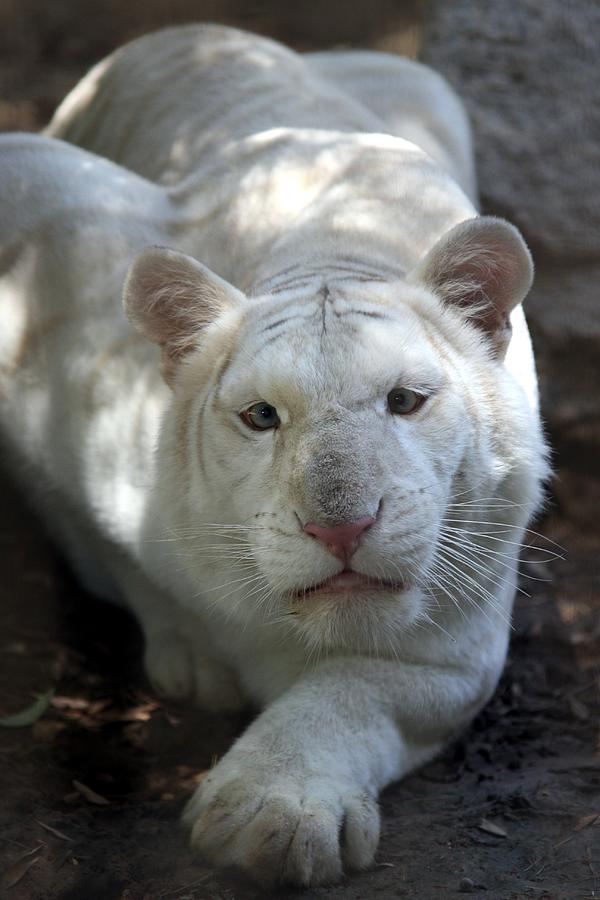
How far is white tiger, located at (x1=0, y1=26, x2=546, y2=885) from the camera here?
98.3 inches

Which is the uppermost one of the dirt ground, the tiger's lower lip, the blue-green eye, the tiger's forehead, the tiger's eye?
the tiger's forehead

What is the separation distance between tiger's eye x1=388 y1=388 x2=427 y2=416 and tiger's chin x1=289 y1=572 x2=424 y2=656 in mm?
368

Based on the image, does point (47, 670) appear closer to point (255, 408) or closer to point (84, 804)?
point (84, 804)

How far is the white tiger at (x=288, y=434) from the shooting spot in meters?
2.50

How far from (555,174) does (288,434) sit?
296 centimetres

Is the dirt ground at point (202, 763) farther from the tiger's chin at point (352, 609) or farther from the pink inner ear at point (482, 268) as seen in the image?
the pink inner ear at point (482, 268)

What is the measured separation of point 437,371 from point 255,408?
408 millimetres

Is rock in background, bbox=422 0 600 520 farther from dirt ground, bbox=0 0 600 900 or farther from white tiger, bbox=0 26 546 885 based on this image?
white tiger, bbox=0 26 546 885

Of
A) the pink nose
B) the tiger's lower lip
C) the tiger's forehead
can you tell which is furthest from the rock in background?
the pink nose

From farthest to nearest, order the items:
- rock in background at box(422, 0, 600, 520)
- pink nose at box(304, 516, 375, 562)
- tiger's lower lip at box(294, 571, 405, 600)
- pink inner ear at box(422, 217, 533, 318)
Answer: rock in background at box(422, 0, 600, 520), pink inner ear at box(422, 217, 533, 318), tiger's lower lip at box(294, 571, 405, 600), pink nose at box(304, 516, 375, 562)

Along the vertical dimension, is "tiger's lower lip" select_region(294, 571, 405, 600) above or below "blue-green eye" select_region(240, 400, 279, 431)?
below

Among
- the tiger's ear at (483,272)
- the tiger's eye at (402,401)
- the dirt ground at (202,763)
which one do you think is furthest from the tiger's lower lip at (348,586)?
the tiger's ear at (483,272)

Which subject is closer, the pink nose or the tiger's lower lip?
the pink nose

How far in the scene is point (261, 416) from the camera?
2666mm
